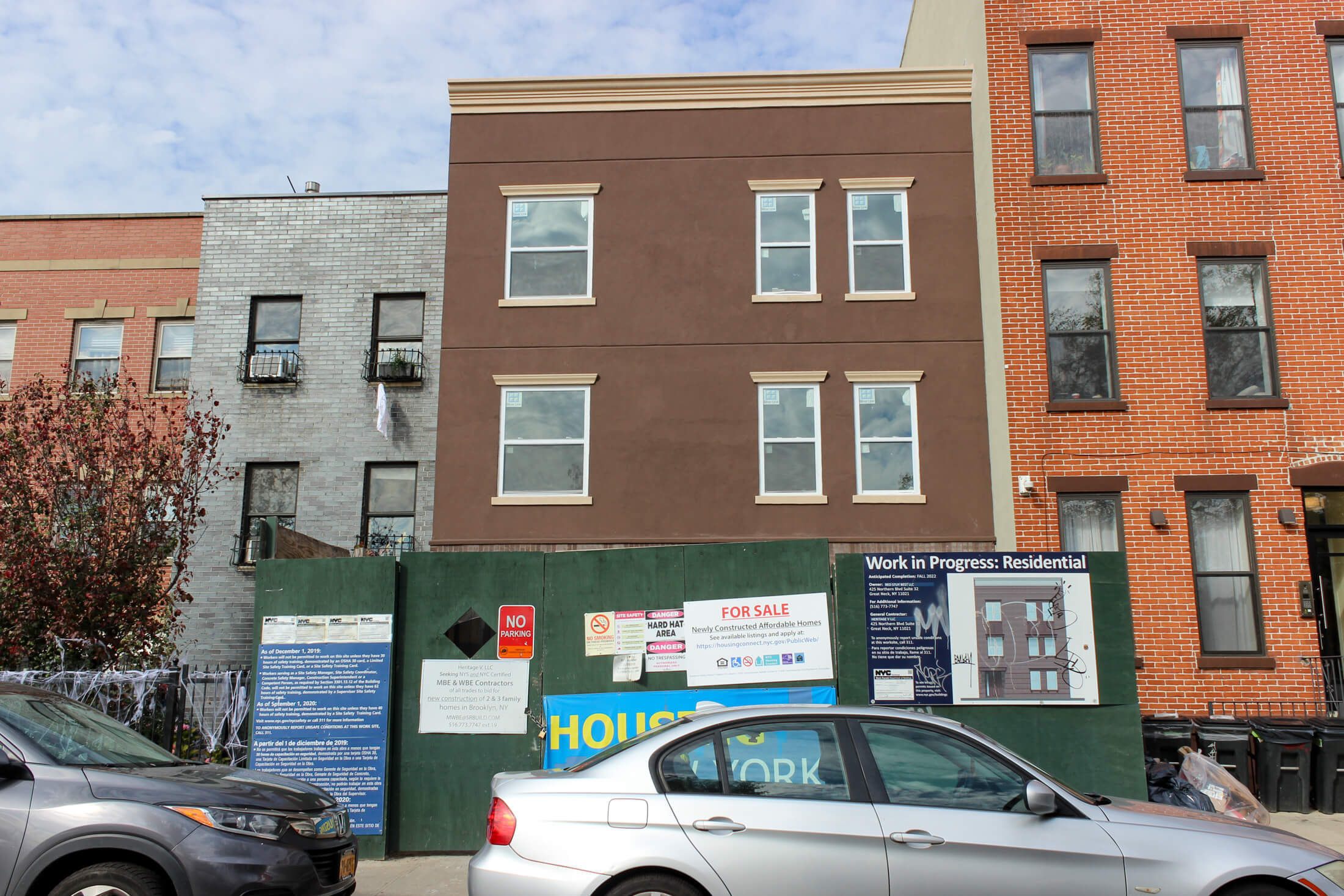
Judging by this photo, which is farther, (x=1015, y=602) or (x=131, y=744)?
(x=1015, y=602)

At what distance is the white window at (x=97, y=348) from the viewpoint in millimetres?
17625

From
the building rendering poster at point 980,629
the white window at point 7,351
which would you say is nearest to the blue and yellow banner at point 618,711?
the building rendering poster at point 980,629

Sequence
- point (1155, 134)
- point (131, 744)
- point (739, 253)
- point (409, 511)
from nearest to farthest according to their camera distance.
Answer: point (131, 744) < point (1155, 134) < point (739, 253) < point (409, 511)

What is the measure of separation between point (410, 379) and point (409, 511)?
212cm

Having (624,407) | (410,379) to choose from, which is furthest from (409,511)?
(624,407)

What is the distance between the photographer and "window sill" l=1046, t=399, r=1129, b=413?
12945mm

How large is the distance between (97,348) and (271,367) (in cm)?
424

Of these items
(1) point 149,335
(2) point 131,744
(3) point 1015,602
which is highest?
(1) point 149,335

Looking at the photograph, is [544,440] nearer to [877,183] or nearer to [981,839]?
[877,183]

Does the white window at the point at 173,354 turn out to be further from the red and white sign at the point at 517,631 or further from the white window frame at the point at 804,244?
the red and white sign at the point at 517,631

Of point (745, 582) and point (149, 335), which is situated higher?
point (149, 335)

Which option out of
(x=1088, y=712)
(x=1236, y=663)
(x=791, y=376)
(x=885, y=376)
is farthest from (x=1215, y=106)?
(x=1088, y=712)

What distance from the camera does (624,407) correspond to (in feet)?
46.8

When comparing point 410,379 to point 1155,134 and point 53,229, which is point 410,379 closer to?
point 53,229
